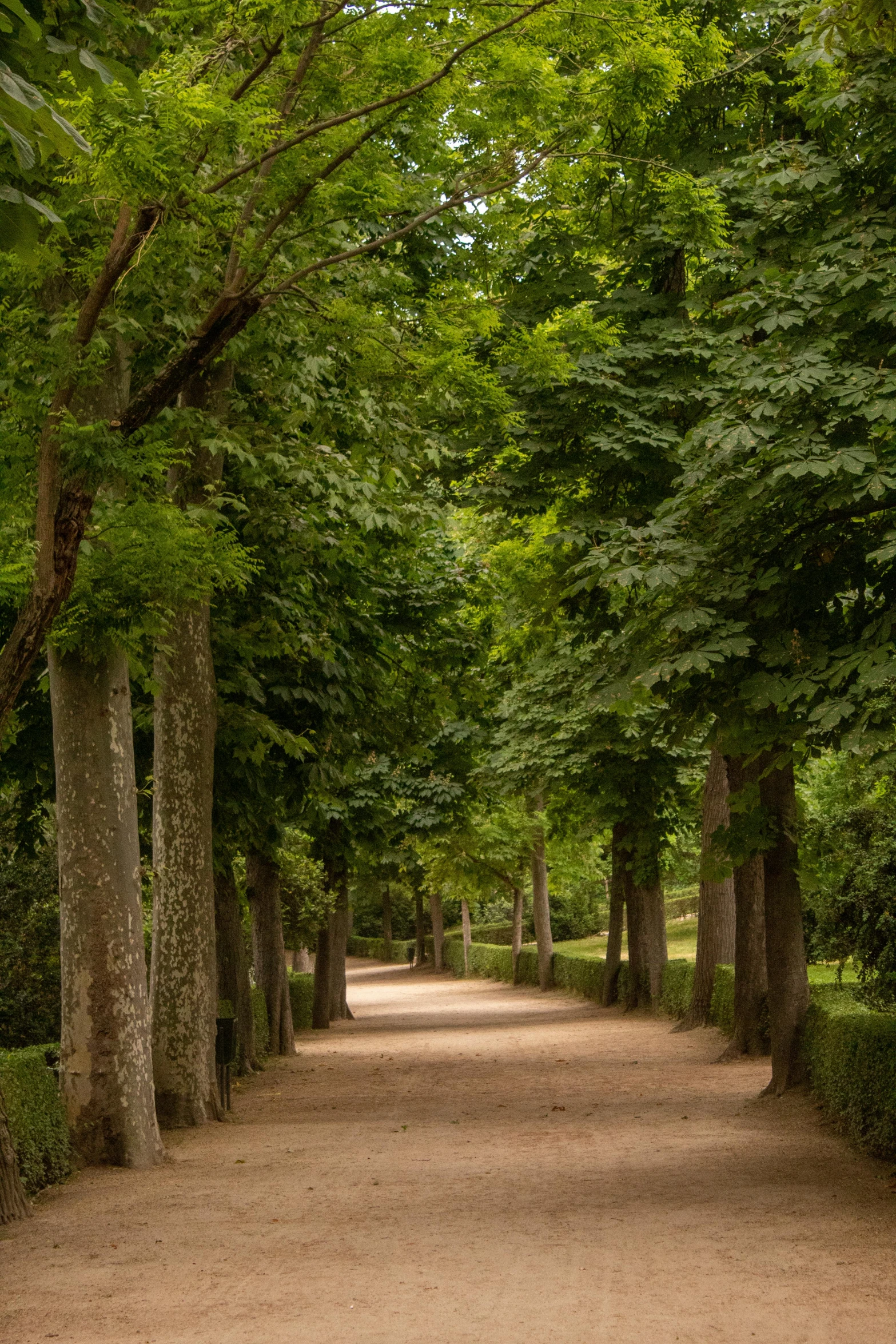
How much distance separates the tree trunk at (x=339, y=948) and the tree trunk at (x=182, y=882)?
48.7ft

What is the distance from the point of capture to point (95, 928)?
10797 millimetres

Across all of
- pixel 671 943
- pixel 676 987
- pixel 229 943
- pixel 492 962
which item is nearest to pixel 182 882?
pixel 229 943

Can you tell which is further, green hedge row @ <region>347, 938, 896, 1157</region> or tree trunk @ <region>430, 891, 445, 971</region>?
tree trunk @ <region>430, 891, 445, 971</region>

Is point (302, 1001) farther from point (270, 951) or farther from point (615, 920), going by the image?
point (270, 951)

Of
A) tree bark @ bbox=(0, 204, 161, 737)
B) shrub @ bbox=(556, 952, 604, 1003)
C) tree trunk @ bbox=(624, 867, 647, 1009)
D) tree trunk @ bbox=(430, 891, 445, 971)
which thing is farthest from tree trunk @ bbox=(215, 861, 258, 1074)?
tree trunk @ bbox=(430, 891, 445, 971)

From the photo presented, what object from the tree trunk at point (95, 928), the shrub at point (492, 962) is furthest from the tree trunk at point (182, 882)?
the shrub at point (492, 962)

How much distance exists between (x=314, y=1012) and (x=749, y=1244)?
23.5 m

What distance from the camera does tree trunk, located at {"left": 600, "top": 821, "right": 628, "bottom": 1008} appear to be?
2777 centimetres

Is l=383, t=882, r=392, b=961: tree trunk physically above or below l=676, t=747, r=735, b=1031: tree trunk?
below

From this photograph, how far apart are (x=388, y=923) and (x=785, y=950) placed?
53.7 m

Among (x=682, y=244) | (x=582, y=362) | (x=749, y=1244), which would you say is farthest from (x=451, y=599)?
(x=749, y=1244)

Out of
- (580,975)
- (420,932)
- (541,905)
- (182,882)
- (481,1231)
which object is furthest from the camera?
(420,932)

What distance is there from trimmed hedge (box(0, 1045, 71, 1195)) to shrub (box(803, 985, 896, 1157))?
6294 millimetres

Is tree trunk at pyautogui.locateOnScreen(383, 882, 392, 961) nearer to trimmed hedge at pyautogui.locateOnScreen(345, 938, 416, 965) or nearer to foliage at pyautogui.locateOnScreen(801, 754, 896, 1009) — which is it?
trimmed hedge at pyautogui.locateOnScreen(345, 938, 416, 965)
